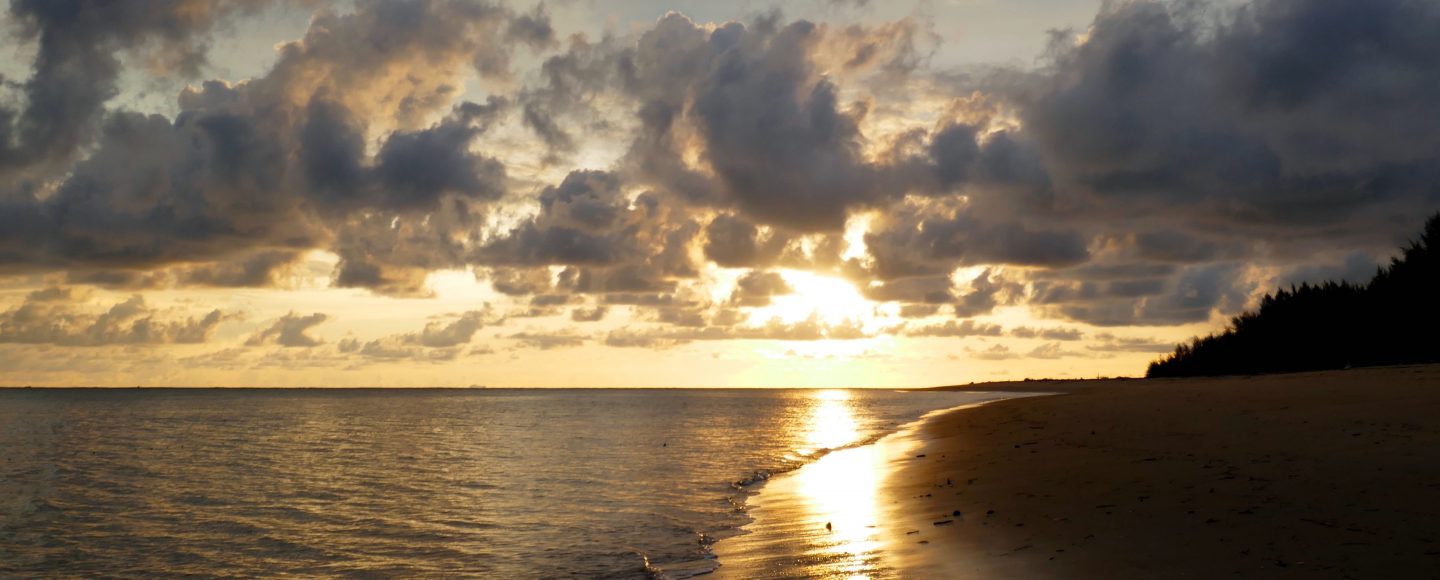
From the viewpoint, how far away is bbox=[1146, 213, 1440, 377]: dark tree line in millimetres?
62688

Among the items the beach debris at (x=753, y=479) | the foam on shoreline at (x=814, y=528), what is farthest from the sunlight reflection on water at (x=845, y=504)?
the beach debris at (x=753, y=479)

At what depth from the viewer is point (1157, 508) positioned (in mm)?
12969

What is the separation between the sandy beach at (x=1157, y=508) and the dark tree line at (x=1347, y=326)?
157 feet

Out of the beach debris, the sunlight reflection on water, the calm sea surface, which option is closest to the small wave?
the calm sea surface

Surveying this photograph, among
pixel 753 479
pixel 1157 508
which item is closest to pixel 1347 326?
pixel 753 479

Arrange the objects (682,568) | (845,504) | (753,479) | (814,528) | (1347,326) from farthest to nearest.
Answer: (1347,326) < (753,479) < (845,504) < (814,528) < (682,568)

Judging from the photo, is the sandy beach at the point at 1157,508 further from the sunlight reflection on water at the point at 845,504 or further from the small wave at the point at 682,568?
the small wave at the point at 682,568

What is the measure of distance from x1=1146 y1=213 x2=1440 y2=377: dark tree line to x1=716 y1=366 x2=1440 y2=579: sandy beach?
47979 mm

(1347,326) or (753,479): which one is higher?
(1347,326)

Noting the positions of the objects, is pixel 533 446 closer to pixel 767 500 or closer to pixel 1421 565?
pixel 767 500

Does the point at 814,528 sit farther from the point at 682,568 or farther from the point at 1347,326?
the point at 1347,326

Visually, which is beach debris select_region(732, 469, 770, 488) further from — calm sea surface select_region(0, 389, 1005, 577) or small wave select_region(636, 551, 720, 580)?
small wave select_region(636, 551, 720, 580)

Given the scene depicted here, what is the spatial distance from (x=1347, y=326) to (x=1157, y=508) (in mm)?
73321

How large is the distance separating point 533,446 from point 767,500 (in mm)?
23693
